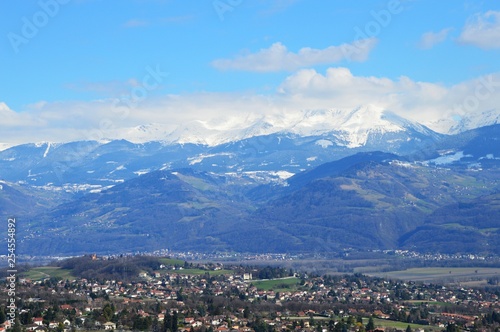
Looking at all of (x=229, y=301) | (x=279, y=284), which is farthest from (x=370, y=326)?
(x=279, y=284)

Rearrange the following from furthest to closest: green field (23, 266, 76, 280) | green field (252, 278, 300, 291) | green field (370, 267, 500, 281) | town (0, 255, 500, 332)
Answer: green field (370, 267, 500, 281) < green field (23, 266, 76, 280) < green field (252, 278, 300, 291) < town (0, 255, 500, 332)

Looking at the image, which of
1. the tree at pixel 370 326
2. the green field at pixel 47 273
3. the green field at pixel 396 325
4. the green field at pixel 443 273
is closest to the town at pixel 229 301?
the green field at pixel 396 325

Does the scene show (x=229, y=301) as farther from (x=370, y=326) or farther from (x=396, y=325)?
(x=370, y=326)

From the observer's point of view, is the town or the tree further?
the town

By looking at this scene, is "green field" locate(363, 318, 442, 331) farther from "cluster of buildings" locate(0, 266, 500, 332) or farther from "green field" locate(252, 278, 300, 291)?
"green field" locate(252, 278, 300, 291)

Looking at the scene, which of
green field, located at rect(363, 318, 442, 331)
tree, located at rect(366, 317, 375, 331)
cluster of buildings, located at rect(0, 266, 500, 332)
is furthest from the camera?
green field, located at rect(363, 318, 442, 331)

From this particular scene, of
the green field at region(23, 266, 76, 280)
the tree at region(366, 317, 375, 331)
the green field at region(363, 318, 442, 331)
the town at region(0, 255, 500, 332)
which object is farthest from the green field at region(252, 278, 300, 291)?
the tree at region(366, 317, 375, 331)
